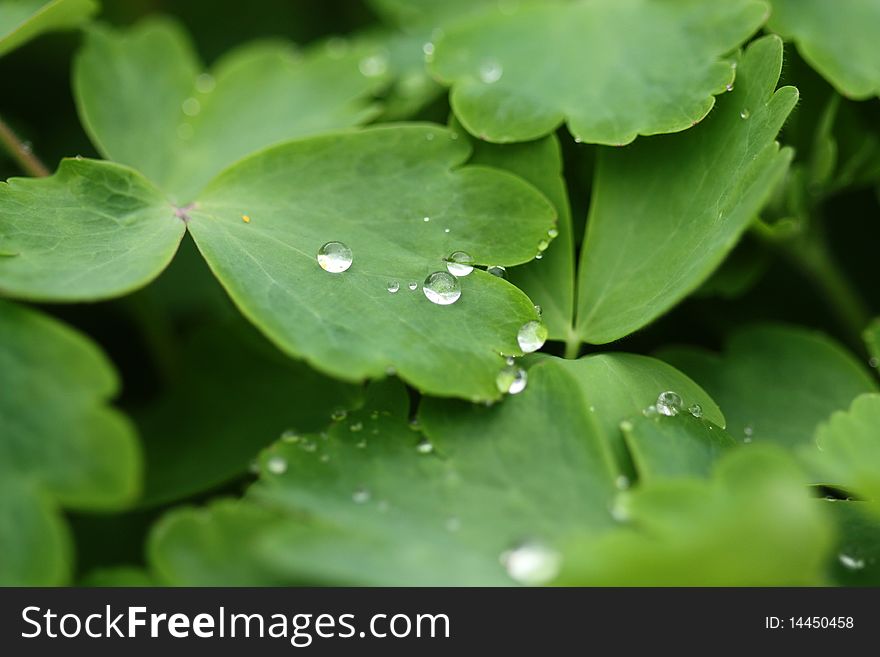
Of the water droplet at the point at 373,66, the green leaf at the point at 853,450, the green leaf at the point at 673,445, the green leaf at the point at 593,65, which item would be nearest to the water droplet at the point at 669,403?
the green leaf at the point at 673,445

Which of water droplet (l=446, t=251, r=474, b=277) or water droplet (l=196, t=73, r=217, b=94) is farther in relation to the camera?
water droplet (l=196, t=73, r=217, b=94)

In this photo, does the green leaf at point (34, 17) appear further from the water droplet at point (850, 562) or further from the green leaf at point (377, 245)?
the water droplet at point (850, 562)

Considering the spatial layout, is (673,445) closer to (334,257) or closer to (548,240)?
(548,240)

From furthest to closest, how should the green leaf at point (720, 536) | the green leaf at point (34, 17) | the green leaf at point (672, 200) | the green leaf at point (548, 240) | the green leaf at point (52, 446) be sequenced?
the green leaf at point (34, 17) < the green leaf at point (548, 240) < the green leaf at point (672, 200) < the green leaf at point (52, 446) < the green leaf at point (720, 536)

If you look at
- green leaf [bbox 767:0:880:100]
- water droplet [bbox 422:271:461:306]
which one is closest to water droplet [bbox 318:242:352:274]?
water droplet [bbox 422:271:461:306]

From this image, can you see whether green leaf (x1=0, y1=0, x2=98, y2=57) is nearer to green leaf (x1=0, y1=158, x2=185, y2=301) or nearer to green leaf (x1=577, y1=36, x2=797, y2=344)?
green leaf (x1=0, y1=158, x2=185, y2=301)
